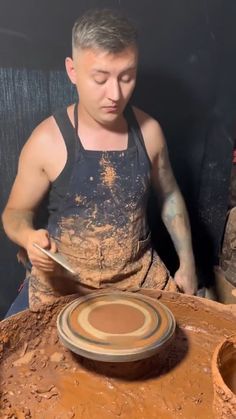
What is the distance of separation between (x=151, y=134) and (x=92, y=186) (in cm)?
22

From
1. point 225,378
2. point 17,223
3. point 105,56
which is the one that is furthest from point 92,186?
point 225,378

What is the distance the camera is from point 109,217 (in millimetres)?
1309

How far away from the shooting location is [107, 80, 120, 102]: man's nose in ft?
3.84

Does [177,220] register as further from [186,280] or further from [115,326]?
[115,326]

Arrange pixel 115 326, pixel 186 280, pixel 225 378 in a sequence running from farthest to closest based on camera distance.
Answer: pixel 186 280 < pixel 115 326 < pixel 225 378

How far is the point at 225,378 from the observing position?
910mm

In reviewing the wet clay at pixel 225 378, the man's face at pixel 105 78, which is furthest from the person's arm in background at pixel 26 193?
the wet clay at pixel 225 378

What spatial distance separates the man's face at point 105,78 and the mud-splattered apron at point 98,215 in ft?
0.36

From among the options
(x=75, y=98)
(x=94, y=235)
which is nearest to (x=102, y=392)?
(x=94, y=235)

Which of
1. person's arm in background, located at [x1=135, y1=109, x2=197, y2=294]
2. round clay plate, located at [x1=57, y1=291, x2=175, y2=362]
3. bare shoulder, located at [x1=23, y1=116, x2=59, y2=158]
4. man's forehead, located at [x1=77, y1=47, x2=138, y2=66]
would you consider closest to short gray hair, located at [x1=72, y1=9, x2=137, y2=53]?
man's forehead, located at [x1=77, y1=47, x2=138, y2=66]

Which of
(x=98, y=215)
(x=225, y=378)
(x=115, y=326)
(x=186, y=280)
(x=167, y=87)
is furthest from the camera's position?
(x=167, y=87)

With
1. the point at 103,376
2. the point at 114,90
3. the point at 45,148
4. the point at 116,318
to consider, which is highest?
the point at 114,90

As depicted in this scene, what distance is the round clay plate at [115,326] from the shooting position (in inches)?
39.6

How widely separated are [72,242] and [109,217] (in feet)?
0.38
